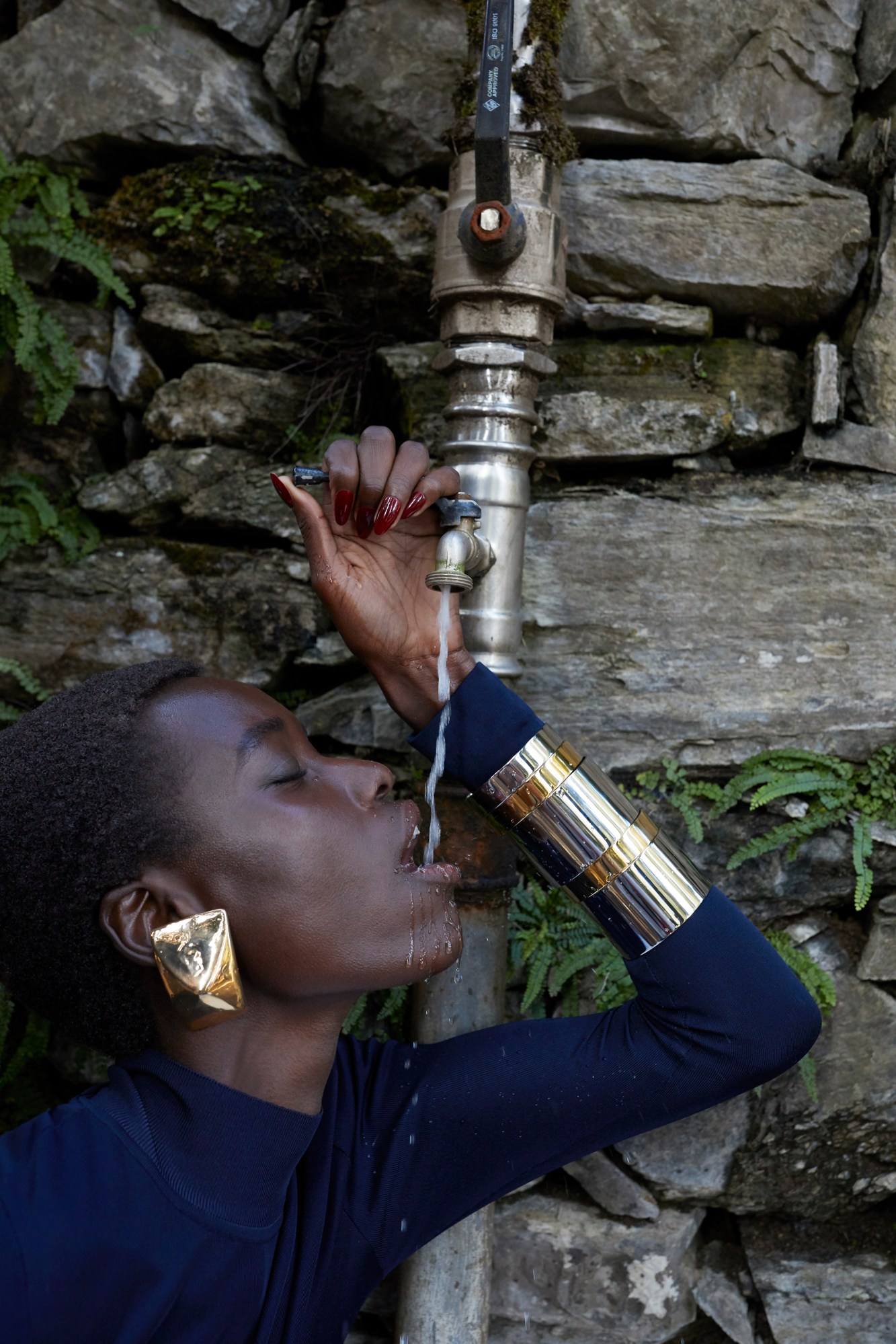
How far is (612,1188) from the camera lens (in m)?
3.12

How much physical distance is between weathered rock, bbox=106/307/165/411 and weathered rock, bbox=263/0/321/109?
0.97 m

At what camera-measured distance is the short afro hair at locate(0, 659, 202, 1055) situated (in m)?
1.97

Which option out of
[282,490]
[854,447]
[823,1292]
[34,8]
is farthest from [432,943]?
[34,8]

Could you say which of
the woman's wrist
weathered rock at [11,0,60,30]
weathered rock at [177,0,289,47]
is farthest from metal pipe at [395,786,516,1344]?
weathered rock at [11,0,60,30]

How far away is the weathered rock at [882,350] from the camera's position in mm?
3381

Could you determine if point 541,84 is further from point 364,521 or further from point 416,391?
point 364,521

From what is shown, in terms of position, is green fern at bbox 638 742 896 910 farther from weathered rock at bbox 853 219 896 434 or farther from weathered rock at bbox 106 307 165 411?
weathered rock at bbox 106 307 165 411

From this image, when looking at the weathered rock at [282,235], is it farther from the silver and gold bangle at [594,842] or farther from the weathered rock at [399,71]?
the silver and gold bangle at [594,842]

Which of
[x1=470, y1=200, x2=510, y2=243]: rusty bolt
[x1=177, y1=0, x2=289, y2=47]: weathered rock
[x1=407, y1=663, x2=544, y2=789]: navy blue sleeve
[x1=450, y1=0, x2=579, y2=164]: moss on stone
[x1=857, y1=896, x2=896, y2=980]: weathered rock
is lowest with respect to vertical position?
[x1=857, y1=896, x2=896, y2=980]: weathered rock

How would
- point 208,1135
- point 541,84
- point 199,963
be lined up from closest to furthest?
point 199,963 < point 208,1135 < point 541,84

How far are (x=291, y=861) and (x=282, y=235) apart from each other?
2.47 meters

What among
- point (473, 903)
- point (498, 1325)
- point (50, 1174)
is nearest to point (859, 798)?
point (473, 903)

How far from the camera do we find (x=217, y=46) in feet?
12.2

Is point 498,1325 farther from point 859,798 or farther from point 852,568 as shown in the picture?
point 852,568
